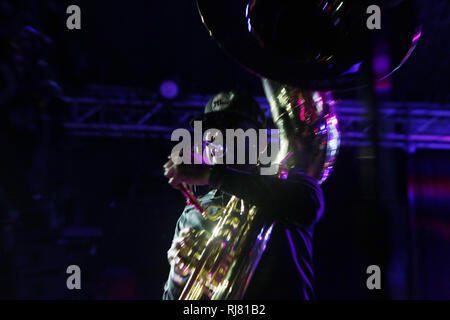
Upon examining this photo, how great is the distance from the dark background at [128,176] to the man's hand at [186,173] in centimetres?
212

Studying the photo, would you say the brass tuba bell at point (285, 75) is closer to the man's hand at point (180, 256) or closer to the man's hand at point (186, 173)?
the man's hand at point (180, 256)

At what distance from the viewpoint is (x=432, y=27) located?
3312mm

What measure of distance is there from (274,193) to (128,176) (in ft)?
11.6

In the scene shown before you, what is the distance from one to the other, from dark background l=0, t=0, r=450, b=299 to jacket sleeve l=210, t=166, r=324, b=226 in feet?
6.55

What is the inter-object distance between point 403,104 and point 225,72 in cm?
243

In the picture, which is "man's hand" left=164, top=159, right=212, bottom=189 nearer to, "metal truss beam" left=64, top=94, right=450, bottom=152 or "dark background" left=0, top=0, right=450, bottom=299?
"dark background" left=0, top=0, right=450, bottom=299

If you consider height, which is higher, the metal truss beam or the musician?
the metal truss beam

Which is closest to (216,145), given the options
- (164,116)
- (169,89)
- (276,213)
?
(276,213)

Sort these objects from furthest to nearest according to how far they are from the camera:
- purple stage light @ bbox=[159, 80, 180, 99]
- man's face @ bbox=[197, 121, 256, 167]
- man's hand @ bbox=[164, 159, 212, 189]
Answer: purple stage light @ bbox=[159, 80, 180, 99]
man's face @ bbox=[197, 121, 256, 167]
man's hand @ bbox=[164, 159, 212, 189]

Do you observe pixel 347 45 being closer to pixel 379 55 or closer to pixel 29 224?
pixel 379 55

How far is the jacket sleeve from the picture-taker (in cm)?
110

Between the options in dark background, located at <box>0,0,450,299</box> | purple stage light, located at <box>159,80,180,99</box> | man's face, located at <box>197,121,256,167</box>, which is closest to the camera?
man's face, located at <box>197,121,256,167</box>

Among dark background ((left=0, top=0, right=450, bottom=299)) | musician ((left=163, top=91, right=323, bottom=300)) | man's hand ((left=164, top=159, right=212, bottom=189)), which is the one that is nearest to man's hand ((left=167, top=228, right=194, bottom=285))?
musician ((left=163, top=91, right=323, bottom=300))

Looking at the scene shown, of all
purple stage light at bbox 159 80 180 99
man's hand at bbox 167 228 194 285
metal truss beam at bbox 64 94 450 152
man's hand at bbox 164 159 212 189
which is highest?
purple stage light at bbox 159 80 180 99
